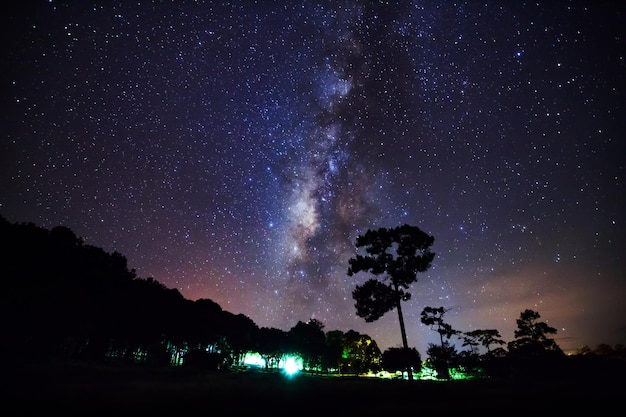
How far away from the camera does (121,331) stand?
40.8 meters

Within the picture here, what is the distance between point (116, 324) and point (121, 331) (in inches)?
108

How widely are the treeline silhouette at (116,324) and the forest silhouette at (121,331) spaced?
4.2 inches

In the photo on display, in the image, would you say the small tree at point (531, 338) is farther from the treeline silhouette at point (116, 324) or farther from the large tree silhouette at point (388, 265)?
the large tree silhouette at point (388, 265)

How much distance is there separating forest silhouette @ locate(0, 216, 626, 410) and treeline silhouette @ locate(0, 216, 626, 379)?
11 cm

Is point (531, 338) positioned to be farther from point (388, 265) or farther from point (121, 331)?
point (121, 331)

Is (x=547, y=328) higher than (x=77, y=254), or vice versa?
(x=77, y=254)

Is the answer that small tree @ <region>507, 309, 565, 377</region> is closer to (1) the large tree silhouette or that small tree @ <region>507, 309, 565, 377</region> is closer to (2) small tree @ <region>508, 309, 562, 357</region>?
(2) small tree @ <region>508, 309, 562, 357</region>

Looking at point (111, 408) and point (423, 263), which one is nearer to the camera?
point (111, 408)

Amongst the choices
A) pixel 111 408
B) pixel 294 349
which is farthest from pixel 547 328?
pixel 111 408

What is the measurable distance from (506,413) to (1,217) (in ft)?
149

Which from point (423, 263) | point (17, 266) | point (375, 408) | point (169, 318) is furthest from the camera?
point (169, 318)

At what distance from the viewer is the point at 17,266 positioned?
27.9 m

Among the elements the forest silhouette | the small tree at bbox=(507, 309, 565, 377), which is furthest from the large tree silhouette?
the small tree at bbox=(507, 309, 565, 377)

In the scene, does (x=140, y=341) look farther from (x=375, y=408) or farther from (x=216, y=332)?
(x=375, y=408)
